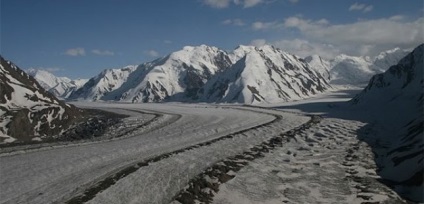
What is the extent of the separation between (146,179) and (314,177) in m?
12.5

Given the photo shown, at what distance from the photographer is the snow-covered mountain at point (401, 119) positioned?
104ft

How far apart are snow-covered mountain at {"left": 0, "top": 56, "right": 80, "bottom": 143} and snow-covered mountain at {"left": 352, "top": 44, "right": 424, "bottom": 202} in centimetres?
4276

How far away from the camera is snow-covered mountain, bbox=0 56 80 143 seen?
190 feet

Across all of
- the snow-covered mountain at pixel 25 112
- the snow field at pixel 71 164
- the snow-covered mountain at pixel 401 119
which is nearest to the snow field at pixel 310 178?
the snow-covered mountain at pixel 401 119

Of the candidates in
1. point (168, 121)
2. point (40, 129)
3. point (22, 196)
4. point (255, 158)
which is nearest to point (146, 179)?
point (22, 196)

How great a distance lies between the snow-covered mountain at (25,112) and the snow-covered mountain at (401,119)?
4276 centimetres

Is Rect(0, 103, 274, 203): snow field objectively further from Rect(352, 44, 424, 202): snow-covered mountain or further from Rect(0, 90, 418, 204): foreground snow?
Rect(352, 44, 424, 202): snow-covered mountain

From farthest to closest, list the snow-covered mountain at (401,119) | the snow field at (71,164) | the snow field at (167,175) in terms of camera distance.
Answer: the snow-covered mountain at (401,119) → the snow field at (71,164) → the snow field at (167,175)

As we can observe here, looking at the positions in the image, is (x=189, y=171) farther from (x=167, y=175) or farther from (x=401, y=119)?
(x=401, y=119)

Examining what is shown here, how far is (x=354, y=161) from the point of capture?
3925 centimetres

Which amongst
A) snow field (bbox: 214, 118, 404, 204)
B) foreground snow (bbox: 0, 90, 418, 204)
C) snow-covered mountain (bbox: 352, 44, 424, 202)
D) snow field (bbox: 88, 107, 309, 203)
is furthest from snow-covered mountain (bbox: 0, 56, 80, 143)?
snow-covered mountain (bbox: 352, 44, 424, 202)

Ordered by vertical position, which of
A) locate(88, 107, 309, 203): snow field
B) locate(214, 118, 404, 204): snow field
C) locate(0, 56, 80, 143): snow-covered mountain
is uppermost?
locate(0, 56, 80, 143): snow-covered mountain

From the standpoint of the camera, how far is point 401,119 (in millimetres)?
70750

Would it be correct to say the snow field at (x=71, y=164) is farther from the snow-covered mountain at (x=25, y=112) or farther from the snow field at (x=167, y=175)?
the snow-covered mountain at (x=25, y=112)
